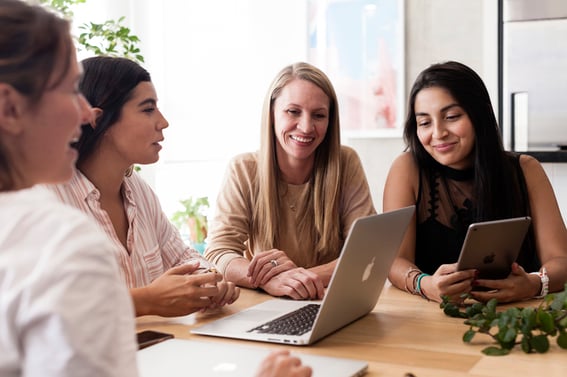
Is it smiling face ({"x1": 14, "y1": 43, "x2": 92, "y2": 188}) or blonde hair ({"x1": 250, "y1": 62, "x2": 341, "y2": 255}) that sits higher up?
smiling face ({"x1": 14, "y1": 43, "x2": 92, "y2": 188})

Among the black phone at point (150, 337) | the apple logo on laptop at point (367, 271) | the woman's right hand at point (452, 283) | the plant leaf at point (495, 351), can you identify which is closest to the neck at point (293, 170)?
the woman's right hand at point (452, 283)

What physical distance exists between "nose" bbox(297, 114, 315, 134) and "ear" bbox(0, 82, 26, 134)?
1683 millimetres

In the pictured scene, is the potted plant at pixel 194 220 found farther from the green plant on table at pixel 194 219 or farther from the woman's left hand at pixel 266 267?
the woman's left hand at pixel 266 267

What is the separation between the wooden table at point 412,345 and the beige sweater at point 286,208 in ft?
1.75

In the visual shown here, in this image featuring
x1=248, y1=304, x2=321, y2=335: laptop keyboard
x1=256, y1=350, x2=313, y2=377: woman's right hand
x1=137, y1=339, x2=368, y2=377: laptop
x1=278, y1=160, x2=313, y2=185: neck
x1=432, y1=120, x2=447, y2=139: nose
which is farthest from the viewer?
x1=278, y1=160, x2=313, y2=185: neck

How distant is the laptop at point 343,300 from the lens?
145 cm

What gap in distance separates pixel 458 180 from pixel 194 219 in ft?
7.56

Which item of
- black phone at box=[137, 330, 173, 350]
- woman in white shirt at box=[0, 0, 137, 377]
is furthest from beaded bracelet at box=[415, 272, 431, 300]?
woman in white shirt at box=[0, 0, 137, 377]

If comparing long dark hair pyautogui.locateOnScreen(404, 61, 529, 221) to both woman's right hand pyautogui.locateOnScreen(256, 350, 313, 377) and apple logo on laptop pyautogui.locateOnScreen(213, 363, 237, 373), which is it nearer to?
apple logo on laptop pyautogui.locateOnScreen(213, 363, 237, 373)

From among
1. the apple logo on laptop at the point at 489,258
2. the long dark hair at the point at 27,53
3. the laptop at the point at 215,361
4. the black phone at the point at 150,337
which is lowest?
the black phone at the point at 150,337

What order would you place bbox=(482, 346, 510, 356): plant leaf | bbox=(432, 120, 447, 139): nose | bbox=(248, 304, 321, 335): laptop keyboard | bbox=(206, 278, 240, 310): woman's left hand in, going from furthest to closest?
bbox=(432, 120, 447, 139): nose
bbox=(206, 278, 240, 310): woman's left hand
bbox=(248, 304, 321, 335): laptop keyboard
bbox=(482, 346, 510, 356): plant leaf

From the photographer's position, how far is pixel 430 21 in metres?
4.04

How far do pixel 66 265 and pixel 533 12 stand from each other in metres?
3.64

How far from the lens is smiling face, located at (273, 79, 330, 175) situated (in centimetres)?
238
